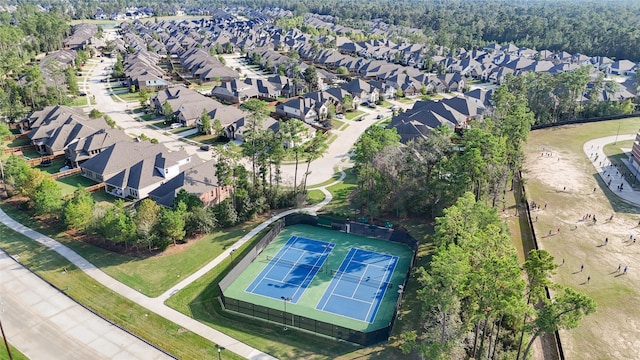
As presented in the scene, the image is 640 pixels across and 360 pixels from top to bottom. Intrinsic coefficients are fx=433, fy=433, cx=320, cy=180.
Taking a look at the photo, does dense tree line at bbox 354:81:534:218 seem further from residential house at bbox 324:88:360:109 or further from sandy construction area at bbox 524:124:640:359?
residential house at bbox 324:88:360:109

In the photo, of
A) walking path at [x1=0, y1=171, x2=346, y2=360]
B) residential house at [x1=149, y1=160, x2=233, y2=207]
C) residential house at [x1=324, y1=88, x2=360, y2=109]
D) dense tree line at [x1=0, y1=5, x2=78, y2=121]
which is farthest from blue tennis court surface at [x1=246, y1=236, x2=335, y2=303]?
dense tree line at [x1=0, y1=5, x2=78, y2=121]

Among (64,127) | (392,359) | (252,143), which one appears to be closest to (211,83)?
(64,127)

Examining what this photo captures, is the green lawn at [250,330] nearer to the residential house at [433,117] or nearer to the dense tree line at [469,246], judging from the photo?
the dense tree line at [469,246]

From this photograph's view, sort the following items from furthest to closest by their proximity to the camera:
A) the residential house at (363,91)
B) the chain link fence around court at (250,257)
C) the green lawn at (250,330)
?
the residential house at (363,91)
the chain link fence around court at (250,257)
the green lawn at (250,330)

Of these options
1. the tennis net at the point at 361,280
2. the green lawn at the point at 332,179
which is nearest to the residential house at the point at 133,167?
the green lawn at the point at 332,179

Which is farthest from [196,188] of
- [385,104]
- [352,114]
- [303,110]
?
[385,104]

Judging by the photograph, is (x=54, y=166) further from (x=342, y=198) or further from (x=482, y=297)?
(x=482, y=297)

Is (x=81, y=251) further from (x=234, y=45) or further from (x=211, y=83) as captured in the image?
(x=234, y=45)

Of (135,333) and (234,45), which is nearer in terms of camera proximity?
(135,333)
